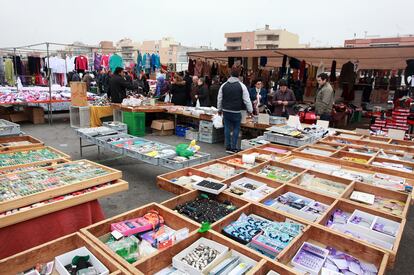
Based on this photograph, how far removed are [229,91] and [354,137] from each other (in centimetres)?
236

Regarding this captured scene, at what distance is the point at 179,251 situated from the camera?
1787 mm

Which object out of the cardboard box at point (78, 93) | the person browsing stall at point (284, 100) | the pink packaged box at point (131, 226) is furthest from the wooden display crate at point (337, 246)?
the cardboard box at point (78, 93)

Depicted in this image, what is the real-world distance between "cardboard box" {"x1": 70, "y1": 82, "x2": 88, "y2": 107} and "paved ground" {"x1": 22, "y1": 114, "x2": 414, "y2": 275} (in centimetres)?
86

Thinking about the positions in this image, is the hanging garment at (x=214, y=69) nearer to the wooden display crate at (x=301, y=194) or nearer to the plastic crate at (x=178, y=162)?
the plastic crate at (x=178, y=162)

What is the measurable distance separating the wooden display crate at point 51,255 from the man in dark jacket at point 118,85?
21.6 ft

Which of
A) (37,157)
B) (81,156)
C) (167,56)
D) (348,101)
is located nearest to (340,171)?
(37,157)

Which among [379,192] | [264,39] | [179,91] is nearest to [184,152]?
[379,192]

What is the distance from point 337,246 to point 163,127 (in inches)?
248

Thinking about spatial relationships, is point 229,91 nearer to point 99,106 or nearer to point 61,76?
point 99,106

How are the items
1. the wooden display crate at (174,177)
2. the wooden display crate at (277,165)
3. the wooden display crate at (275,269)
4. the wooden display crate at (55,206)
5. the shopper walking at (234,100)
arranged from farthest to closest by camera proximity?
the shopper walking at (234,100), the wooden display crate at (277,165), the wooden display crate at (174,177), the wooden display crate at (55,206), the wooden display crate at (275,269)

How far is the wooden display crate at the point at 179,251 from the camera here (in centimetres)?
160

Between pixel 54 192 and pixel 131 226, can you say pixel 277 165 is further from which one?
pixel 54 192

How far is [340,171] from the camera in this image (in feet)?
10.8

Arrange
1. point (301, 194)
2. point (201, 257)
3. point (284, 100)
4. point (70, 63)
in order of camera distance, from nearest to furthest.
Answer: point (201, 257), point (301, 194), point (284, 100), point (70, 63)
